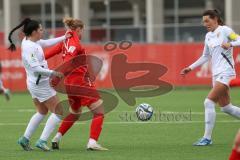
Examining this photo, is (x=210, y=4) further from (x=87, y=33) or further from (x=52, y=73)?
(x=52, y=73)

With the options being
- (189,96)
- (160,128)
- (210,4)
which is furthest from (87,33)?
(160,128)

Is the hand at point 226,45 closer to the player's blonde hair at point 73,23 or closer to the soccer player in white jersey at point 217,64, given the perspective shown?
the soccer player in white jersey at point 217,64

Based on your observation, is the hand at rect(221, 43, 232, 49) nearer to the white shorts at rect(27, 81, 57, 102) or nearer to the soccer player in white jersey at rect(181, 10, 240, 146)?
the soccer player in white jersey at rect(181, 10, 240, 146)

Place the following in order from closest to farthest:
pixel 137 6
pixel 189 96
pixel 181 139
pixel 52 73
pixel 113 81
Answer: pixel 52 73 < pixel 181 139 < pixel 189 96 < pixel 113 81 < pixel 137 6

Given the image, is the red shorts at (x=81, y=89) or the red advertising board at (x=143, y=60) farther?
the red advertising board at (x=143, y=60)

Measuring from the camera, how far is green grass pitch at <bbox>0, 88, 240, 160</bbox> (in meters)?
11.3

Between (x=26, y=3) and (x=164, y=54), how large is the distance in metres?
23.1

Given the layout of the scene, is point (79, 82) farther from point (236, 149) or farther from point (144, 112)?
point (236, 149)

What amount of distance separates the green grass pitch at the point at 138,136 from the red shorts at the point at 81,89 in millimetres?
839

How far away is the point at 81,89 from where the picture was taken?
12031mm

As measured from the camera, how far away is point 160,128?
15742 mm

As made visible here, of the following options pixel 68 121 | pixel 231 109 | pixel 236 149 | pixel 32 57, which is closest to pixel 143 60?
pixel 231 109

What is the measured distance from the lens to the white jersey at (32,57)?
11.6m

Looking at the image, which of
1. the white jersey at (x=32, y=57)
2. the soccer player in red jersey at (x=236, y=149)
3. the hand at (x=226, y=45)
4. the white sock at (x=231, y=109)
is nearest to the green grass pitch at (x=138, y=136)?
the white sock at (x=231, y=109)
